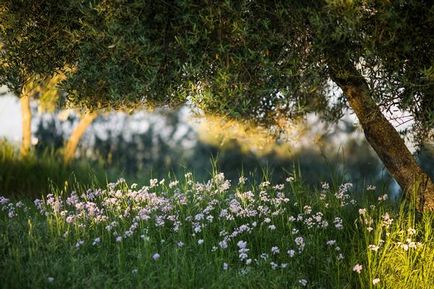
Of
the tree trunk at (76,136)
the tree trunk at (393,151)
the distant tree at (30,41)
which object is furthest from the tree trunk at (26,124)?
the tree trunk at (393,151)

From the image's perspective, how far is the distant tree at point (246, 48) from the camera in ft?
23.4

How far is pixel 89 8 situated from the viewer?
7.75m

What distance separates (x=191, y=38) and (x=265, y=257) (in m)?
2.73

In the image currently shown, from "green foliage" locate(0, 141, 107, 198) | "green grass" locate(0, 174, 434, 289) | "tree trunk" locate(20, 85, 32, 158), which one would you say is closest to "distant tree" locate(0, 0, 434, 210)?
"green grass" locate(0, 174, 434, 289)

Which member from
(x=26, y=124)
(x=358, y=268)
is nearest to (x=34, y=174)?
(x=26, y=124)

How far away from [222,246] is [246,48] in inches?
94.5

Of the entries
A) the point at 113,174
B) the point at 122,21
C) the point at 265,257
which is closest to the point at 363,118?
the point at 265,257

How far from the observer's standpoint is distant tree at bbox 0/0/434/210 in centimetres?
714

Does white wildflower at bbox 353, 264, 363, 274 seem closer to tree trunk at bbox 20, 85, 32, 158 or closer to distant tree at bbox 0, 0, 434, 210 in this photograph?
distant tree at bbox 0, 0, 434, 210

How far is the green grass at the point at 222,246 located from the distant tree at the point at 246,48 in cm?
160

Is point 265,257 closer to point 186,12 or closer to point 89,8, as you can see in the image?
point 186,12

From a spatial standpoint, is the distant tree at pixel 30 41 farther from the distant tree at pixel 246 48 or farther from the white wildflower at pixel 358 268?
the white wildflower at pixel 358 268

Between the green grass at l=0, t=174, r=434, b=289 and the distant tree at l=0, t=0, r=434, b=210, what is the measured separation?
5.24ft

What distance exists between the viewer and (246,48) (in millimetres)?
7348
